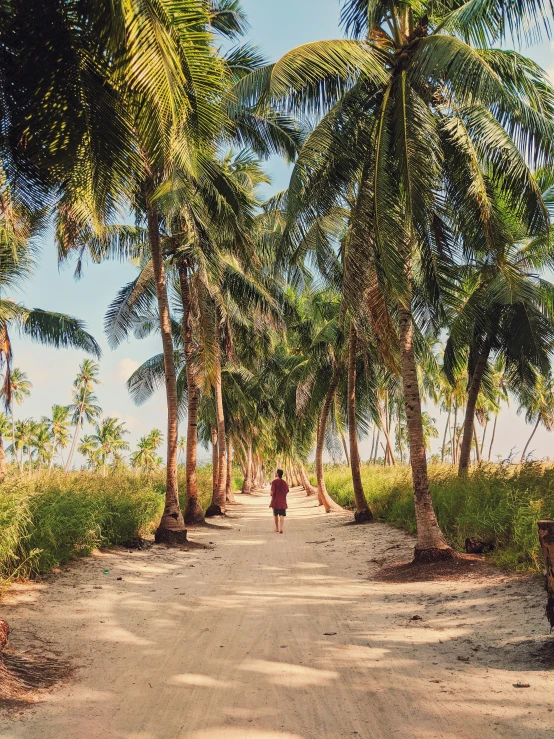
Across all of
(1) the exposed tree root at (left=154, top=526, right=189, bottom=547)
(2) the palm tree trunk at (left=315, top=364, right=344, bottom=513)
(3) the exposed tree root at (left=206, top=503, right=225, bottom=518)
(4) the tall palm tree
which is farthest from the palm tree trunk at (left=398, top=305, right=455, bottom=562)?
(4) the tall palm tree

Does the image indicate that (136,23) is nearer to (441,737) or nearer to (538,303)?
(441,737)

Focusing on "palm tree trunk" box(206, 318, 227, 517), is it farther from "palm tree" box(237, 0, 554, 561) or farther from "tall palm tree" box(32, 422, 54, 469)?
"tall palm tree" box(32, 422, 54, 469)

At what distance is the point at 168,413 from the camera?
1341cm

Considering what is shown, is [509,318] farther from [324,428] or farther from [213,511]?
[213,511]

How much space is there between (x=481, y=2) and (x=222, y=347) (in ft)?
47.8

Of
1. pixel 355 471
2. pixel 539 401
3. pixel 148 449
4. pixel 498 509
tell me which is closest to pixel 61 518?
pixel 498 509

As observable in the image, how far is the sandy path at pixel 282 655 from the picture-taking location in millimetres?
3701

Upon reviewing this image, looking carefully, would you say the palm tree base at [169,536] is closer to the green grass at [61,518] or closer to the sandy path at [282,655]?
→ the green grass at [61,518]

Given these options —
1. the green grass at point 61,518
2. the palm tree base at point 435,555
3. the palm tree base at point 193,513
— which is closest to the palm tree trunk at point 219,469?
the palm tree base at point 193,513

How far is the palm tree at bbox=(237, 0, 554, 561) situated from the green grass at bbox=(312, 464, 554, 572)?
94 cm

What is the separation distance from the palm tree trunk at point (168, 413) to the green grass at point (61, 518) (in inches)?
22.9

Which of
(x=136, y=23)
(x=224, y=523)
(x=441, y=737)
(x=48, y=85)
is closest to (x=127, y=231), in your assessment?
(x=224, y=523)

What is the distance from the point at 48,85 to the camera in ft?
17.0

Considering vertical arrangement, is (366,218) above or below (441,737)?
above
